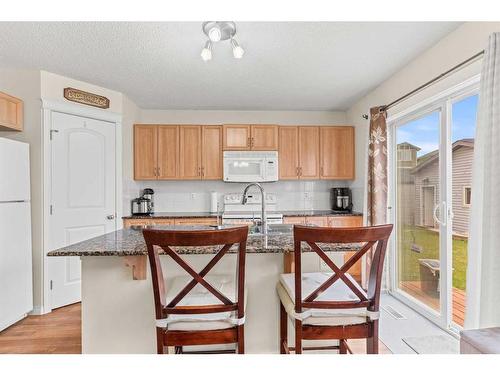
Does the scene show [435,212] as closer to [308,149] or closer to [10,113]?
[308,149]

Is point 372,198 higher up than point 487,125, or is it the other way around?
point 487,125

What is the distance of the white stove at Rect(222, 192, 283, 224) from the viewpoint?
3904 mm

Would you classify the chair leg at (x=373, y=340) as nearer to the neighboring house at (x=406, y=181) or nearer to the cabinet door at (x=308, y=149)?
the neighboring house at (x=406, y=181)

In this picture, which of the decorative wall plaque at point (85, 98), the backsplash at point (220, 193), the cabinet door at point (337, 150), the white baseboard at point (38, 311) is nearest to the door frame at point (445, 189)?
the cabinet door at point (337, 150)

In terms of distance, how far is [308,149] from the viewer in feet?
13.8

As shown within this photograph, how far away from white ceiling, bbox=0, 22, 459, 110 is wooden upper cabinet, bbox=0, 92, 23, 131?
36 centimetres

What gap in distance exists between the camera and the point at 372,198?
321cm

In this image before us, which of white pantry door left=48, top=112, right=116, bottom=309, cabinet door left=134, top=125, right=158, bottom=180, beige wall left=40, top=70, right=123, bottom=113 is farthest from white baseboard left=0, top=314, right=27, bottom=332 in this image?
beige wall left=40, top=70, right=123, bottom=113

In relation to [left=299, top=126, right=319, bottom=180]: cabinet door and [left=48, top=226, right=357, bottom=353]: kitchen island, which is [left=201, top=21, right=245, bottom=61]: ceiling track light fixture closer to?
[left=48, top=226, right=357, bottom=353]: kitchen island
